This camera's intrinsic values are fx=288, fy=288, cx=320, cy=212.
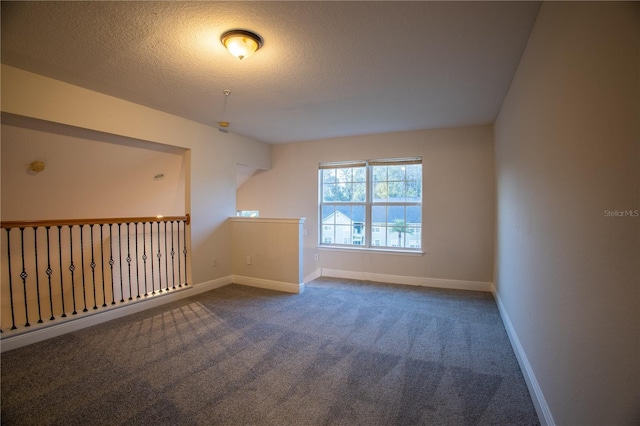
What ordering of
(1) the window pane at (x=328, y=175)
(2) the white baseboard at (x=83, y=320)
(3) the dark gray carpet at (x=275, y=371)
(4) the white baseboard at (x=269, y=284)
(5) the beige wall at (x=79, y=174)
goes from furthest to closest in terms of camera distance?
(1) the window pane at (x=328, y=175) → (4) the white baseboard at (x=269, y=284) → (5) the beige wall at (x=79, y=174) → (2) the white baseboard at (x=83, y=320) → (3) the dark gray carpet at (x=275, y=371)

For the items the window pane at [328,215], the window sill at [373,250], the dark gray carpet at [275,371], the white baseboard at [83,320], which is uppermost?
the window pane at [328,215]

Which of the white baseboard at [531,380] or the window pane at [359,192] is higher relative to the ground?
the window pane at [359,192]

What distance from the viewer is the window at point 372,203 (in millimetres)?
4629

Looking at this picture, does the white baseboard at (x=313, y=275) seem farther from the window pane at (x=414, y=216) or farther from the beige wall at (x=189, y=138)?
the window pane at (x=414, y=216)

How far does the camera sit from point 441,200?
14.4 ft

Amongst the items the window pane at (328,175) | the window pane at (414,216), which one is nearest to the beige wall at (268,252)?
the window pane at (328,175)

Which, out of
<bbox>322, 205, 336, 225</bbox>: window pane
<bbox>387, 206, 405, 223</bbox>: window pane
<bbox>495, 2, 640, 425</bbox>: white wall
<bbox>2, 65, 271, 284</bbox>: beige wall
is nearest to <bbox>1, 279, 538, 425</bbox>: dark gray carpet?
<bbox>495, 2, 640, 425</bbox>: white wall

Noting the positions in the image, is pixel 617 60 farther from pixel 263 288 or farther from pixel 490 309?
pixel 263 288

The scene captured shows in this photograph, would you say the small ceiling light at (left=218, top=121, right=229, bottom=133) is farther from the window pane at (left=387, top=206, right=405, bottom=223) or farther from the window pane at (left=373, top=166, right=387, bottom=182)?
the window pane at (left=387, top=206, right=405, bottom=223)

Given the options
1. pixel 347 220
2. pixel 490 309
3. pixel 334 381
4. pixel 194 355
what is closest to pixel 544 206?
pixel 334 381

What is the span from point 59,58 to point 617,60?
11.2 ft

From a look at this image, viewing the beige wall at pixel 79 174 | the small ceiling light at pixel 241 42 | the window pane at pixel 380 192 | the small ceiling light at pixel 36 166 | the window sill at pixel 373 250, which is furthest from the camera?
the window pane at pixel 380 192

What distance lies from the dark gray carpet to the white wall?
45 cm

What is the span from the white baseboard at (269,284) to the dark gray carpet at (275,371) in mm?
755
